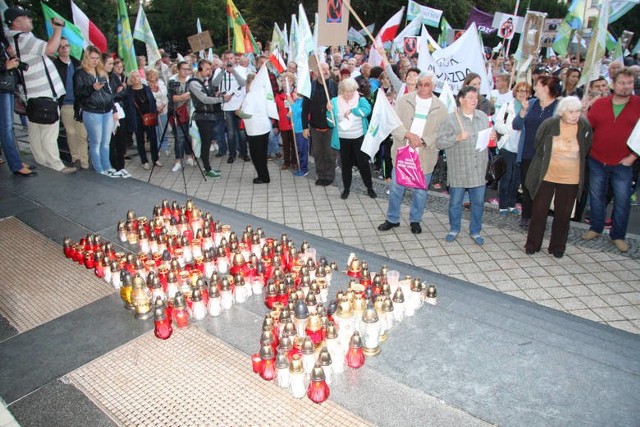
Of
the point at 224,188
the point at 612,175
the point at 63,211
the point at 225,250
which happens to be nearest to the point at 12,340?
the point at 225,250

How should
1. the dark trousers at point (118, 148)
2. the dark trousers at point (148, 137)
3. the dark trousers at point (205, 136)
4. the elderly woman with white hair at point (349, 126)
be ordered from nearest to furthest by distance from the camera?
the elderly woman with white hair at point (349, 126) < the dark trousers at point (118, 148) < the dark trousers at point (205, 136) < the dark trousers at point (148, 137)

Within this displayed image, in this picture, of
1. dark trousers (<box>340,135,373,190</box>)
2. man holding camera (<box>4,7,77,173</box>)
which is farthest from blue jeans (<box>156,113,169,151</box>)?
dark trousers (<box>340,135,373,190</box>)

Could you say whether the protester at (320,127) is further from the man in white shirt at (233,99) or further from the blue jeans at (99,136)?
the blue jeans at (99,136)

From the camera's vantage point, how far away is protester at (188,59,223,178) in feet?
27.9

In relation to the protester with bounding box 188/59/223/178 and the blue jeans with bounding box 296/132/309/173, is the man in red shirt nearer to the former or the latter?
the blue jeans with bounding box 296/132/309/173

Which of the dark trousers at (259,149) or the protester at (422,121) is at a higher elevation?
the protester at (422,121)

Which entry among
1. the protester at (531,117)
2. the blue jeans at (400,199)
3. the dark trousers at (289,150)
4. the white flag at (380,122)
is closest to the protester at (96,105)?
the dark trousers at (289,150)

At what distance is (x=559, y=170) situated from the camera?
541cm

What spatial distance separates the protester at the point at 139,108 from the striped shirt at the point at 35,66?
2000 millimetres

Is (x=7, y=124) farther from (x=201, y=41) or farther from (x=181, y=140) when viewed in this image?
(x=201, y=41)

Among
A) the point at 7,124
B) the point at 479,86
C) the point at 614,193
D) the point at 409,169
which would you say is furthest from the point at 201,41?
the point at 614,193

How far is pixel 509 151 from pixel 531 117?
2.56ft

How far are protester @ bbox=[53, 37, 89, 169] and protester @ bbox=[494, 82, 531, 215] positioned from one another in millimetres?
6595

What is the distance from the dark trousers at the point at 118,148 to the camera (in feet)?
28.3
